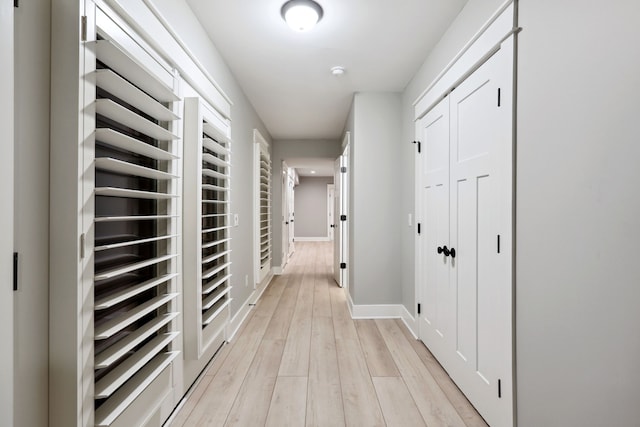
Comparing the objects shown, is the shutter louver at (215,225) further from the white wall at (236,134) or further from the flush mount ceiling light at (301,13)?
the flush mount ceiling light at (301,13)

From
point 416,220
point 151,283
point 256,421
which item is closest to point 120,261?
point 151,283

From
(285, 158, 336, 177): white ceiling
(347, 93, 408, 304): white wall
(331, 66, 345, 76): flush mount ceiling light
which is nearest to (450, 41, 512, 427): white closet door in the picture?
(331, 66, 345, 76): flush mount ceiling light

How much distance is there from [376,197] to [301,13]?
197 centimetres

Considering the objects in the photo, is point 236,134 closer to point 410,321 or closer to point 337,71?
point 337,71

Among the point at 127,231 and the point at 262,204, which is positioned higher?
the point at 262,204

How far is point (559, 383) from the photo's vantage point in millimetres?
1188

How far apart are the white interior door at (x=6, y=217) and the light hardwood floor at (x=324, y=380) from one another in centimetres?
106

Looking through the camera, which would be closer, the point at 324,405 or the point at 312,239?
the point at 324,405

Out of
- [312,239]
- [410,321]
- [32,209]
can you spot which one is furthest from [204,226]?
[312,239]

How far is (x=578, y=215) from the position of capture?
110 centimetres

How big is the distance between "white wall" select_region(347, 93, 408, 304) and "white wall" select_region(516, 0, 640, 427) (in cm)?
202

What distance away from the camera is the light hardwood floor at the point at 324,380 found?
1750mm

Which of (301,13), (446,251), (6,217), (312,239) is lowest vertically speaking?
(312,239)

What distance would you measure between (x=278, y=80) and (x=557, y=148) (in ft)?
8.43
